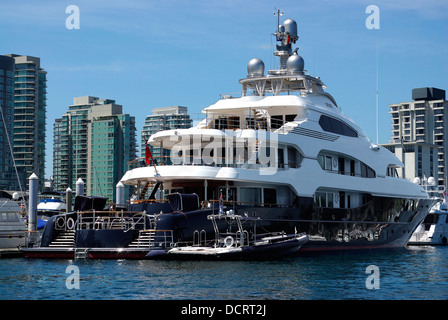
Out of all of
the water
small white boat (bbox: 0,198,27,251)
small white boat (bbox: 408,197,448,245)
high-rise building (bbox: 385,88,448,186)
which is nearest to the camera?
the water

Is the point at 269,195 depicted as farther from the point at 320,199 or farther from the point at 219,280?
the point at 219,280

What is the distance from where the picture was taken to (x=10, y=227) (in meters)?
34.2

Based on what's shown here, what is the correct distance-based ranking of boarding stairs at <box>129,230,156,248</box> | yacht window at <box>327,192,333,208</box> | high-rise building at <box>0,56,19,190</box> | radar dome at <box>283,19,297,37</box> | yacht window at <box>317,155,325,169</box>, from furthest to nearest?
high-rise building at <box>0,56,19,190</box> → radar dome at <box>283,19,297,37</box> → yacht window at <box>327,192,333,208</box> → yacht window at <box>317,155,325,169</box> → boarding stairs at <box>129,230,156,248</box>

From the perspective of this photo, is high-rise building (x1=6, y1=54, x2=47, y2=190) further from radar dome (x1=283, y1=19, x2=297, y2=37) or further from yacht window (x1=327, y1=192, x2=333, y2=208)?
yacht window (x1=327, y1=192, x2=333, y2=208)

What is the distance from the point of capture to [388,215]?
37156 mm

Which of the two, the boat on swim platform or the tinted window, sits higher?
the tinted window

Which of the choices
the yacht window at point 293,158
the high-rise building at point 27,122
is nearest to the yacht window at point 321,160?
the yacht window at point 293,158

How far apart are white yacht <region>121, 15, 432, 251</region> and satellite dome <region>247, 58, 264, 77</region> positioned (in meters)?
0.05

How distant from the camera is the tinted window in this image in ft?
111

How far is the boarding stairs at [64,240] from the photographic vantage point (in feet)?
94.4

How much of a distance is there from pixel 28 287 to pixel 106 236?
24.3ft

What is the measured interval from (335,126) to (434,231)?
89.9 feet

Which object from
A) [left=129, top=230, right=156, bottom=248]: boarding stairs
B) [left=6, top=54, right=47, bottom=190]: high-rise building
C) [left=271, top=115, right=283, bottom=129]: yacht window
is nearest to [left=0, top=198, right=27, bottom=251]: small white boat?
[left=129, top=230, right=156, bottom=248]: boarding stairs
